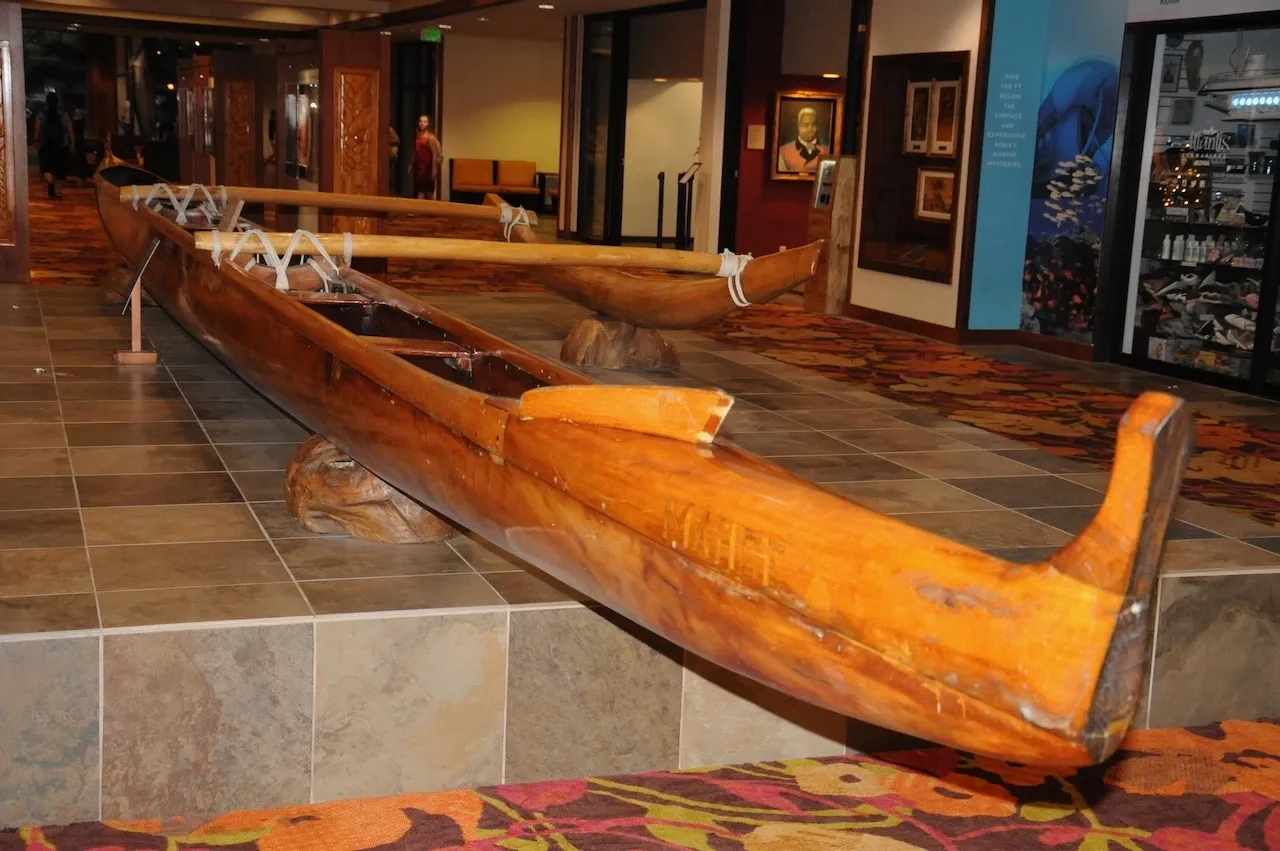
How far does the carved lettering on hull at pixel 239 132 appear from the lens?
659 inches

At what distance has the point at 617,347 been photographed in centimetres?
668

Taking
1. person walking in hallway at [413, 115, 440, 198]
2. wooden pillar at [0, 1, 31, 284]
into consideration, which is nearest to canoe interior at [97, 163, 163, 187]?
wooden pillar at [0, 1, 31, 284]

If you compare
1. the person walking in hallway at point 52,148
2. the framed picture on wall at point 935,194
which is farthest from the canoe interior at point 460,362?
the person walking in hallway at point 52,148

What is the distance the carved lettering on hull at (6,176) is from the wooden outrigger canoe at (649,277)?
2548 millimetres

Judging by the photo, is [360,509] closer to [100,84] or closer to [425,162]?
[425,162]

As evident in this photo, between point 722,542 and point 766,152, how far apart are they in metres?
11.8

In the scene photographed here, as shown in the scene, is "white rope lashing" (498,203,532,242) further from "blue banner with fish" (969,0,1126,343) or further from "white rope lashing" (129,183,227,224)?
"blue banner with fish" (969,0,1126,343)

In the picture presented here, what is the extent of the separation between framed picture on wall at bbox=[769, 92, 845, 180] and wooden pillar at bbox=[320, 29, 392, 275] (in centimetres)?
405

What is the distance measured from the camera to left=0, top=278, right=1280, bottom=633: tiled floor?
3.16 meters

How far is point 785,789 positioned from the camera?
3281 mm

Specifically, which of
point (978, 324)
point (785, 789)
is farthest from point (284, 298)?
point (978, 324)

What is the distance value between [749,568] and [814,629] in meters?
0.15

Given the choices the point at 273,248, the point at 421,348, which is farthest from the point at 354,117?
the point at 421,348

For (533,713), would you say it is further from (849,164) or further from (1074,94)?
(849,164)
